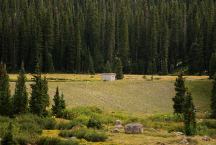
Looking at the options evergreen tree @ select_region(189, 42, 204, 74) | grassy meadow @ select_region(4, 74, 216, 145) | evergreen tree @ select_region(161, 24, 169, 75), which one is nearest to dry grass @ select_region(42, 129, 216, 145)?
grassy meadow @ select_region(4, 74, 216, 145)

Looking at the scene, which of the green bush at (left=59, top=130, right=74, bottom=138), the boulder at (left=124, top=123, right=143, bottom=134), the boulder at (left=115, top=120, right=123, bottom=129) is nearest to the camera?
the green bush at (left=59, top=130, right=74, bottom=138)

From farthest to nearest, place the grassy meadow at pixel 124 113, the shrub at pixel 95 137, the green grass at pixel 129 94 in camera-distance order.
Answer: the green grass at pixel 129 94 → the grassy meadow at pixel 124 113 → the shrub at pixel 95 137

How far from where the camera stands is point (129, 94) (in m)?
71.1

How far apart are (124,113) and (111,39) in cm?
6679

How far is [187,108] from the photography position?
47.8 metres

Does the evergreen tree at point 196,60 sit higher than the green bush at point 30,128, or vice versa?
the evergreen tree at point 196,60

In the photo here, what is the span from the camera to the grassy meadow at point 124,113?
4325cm

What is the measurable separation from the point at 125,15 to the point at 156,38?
12443 mm

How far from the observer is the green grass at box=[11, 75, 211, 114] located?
213 ft

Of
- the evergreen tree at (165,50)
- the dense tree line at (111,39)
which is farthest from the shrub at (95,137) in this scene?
the evergreen tree at (165,50)

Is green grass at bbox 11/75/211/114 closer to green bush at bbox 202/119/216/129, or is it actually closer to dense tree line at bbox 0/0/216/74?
green bush at bbox 202/119/216/129

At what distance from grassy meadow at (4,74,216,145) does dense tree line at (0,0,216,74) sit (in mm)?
Result: 36171

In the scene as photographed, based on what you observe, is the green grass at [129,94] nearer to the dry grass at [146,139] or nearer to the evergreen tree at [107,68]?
the dry grass at [146,139]

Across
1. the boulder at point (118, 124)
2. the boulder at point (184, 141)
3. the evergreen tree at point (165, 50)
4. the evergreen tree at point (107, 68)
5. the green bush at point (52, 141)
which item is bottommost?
the boulder at point (184, 141)
